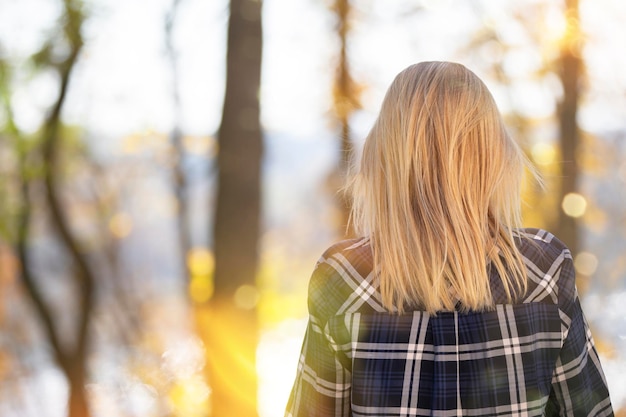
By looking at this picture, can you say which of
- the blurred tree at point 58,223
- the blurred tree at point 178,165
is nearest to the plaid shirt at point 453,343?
the blurred tree at point 58,223

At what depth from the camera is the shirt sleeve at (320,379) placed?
5.26 feet

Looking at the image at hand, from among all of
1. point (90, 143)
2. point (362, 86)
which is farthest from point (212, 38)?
point (90, 143)

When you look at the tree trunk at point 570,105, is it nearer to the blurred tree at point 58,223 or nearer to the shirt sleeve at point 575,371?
the blurred tree at point 58,223

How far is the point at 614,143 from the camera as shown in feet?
39.6

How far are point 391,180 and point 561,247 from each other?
0.50 metres

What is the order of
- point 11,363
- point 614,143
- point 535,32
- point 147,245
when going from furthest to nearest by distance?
point 147,245 → point 11,363 → point 614,143 → point 535,32

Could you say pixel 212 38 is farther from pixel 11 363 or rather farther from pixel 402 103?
pixel 11 363

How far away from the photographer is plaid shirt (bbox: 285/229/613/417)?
1.52 m

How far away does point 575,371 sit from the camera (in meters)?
1.60

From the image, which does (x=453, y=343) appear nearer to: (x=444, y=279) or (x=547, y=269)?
(x=444, y=279)

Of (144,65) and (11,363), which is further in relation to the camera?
(11,363)

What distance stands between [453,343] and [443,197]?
14.6 inches

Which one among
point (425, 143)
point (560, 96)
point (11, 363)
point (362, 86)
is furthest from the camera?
point (11, 363)

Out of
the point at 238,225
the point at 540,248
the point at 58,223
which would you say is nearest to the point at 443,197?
the point at 540,248
